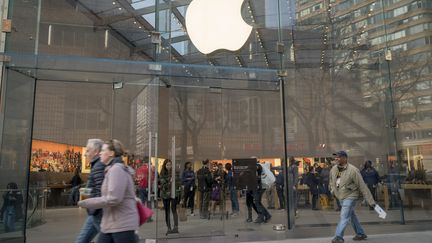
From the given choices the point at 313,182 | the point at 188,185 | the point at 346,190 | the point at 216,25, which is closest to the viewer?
the point at 346,190

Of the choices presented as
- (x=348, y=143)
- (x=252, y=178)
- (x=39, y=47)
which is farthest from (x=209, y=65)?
(x=348, y=143)

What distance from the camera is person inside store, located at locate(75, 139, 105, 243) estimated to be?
11.7ft

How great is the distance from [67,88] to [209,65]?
6.62 metres

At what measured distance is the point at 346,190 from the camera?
6.64 metres

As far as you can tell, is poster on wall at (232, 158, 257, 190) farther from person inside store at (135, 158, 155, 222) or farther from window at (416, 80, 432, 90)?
window at (416, 80, 432, 90)

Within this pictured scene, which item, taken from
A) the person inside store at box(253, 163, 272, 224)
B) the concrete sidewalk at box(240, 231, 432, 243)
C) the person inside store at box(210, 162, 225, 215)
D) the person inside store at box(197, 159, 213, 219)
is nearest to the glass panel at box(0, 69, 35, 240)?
the person inside store at box(197, 159, 213, 219)

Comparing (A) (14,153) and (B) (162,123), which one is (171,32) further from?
(A) (14,153)

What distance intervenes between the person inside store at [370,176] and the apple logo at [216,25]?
430 cm

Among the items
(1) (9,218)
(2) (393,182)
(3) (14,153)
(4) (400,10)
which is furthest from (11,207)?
(4) (400,10)

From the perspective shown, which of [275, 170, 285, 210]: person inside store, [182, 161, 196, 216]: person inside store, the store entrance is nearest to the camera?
the store entrance

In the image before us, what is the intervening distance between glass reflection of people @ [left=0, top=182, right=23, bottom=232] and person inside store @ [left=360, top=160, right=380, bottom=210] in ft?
24.7

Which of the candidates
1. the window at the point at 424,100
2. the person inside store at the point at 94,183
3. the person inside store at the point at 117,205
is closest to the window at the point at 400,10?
the window at the point at 424,100

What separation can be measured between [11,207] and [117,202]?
481 cm

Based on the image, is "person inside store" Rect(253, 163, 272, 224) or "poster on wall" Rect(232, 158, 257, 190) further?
"person inside store" Rect(253, 163, 272, 224)
